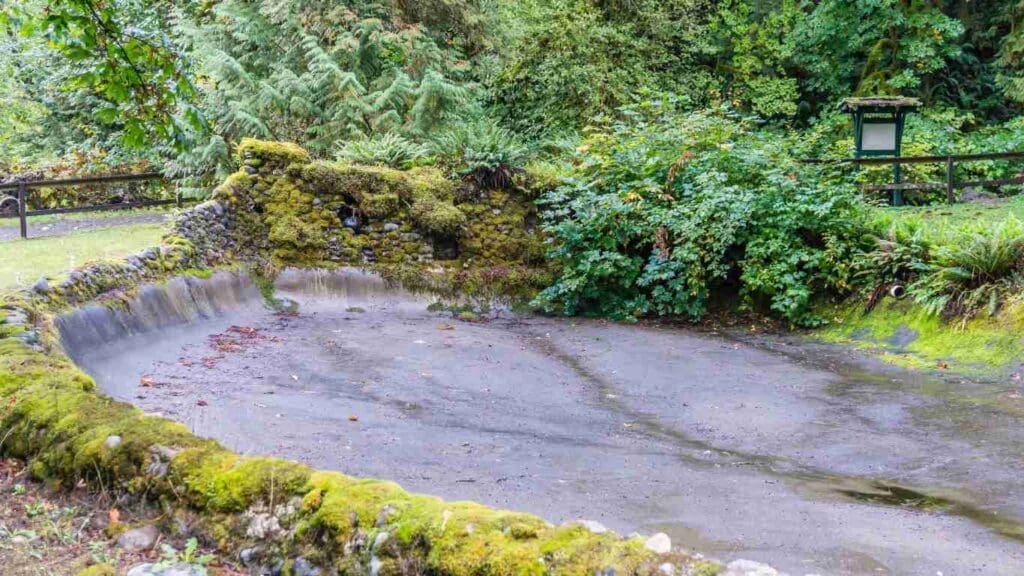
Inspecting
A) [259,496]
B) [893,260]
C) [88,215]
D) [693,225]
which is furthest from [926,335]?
[88,215]

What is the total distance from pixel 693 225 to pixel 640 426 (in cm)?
529

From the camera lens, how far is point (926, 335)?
32.9 feet

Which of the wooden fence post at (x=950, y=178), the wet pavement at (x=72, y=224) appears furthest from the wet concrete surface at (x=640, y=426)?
the wooden fence post at (x=950, y=178)

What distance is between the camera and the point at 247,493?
→ 3775 mm

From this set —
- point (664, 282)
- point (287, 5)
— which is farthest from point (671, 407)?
point (287, 5)

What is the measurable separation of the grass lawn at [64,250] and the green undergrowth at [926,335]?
9.24m

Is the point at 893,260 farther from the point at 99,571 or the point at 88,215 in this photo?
the point at 88,215

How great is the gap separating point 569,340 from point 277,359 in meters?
4.05

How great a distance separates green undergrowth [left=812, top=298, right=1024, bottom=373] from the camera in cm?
904

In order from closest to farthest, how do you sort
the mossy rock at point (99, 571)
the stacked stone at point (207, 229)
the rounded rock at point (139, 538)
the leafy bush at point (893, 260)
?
the mossy rock at point (99, 571) → the rounded rock at point (139, 538) → the leafy bush at point (893, 260) → the stacked stone at point (207, 229)

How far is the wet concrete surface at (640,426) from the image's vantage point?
490cm

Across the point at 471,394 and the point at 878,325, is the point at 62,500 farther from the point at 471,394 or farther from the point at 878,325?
the point at 878,325

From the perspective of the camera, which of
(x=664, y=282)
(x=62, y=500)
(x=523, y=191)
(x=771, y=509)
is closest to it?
(x=62, y=500)

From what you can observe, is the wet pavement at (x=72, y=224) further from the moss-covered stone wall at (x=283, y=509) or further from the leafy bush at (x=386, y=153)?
the moss-covered stone wall at (x=283, y=509)
